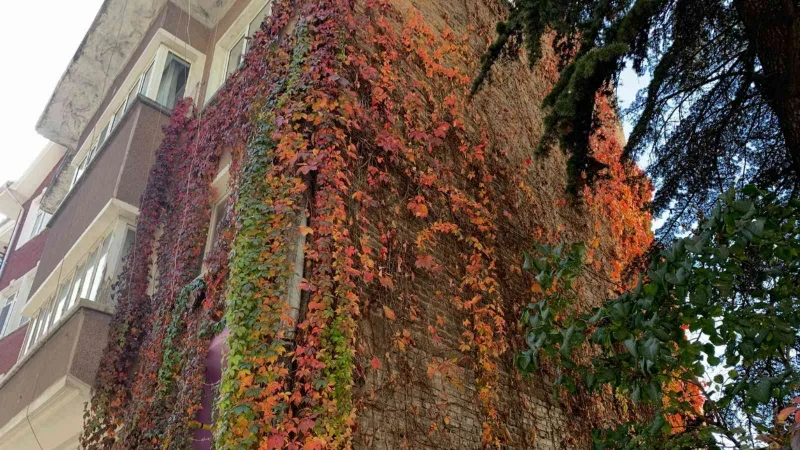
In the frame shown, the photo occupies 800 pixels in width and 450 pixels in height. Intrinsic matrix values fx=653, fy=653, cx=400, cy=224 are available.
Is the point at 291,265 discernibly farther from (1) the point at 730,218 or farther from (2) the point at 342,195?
(1) the point at 730,218

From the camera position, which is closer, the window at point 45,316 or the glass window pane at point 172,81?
the window at point 45,316

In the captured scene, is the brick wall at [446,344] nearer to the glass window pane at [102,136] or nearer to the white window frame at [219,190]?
the white window frame at [219,190]

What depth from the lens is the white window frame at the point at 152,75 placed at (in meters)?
11.0

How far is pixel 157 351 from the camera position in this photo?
7570mm

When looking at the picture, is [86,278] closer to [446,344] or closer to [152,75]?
[152,75]

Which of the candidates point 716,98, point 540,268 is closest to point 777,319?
point 540,268

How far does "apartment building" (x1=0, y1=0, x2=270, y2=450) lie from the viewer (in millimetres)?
8531

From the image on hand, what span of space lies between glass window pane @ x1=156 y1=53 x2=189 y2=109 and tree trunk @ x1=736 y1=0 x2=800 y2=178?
29.0 ft

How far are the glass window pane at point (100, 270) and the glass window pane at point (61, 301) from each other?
1.26 m

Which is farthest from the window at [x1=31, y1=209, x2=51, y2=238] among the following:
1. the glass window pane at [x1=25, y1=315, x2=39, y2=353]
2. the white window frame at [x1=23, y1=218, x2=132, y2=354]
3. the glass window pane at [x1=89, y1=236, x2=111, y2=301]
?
the glass window pane at [x1=89, y1=236, x2=111, y2=301]

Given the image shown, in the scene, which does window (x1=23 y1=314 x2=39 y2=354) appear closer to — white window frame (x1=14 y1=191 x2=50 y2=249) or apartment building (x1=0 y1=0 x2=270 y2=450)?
apartment building (x1=0 y1=0 x2=270 y2=450)

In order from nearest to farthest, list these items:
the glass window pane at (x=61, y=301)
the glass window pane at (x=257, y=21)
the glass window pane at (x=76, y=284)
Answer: the glass window pane at (x=257, y=21) < the glass window pane at (x=76, y=284) < the glass window pane at (x=61, y=301)

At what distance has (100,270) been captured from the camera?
9.66 m

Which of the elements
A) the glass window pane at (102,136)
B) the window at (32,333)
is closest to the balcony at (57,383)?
the window at (32,333)
